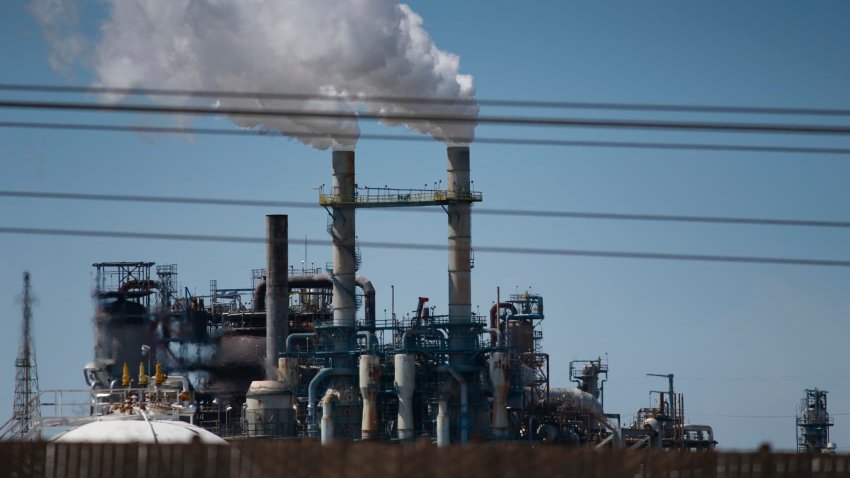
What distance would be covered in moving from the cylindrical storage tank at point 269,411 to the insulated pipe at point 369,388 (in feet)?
12.2

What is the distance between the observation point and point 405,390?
237ft

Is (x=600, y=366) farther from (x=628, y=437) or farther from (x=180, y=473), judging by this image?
(x=180, y=473)

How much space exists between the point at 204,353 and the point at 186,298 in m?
3.26

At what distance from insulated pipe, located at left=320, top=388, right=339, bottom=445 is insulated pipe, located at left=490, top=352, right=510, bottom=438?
26.2 ft

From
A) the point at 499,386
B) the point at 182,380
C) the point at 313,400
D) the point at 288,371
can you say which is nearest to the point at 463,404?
the point at 499,386

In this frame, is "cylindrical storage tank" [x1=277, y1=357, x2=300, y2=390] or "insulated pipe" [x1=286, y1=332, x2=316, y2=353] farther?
"insulated pipe" [x1=286, y1=332, x2=316, y2=353]

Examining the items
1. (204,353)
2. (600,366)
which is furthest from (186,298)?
(600,366)

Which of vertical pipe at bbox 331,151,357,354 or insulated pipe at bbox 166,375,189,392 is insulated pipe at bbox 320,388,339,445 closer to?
vertical pipe at bbox 331,151,357,354

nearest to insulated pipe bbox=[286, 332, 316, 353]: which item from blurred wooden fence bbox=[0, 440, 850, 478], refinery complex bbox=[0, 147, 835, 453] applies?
refinery complex bbox=[0, 147, 835, 453]

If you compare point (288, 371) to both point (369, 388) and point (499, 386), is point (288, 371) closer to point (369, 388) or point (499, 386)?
point (369, 388)

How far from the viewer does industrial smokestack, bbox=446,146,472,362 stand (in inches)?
2896

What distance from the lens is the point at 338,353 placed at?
7481 cm

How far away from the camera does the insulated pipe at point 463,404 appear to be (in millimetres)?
71562

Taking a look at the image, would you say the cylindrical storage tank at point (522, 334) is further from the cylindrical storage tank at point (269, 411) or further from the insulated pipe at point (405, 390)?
the cylindrical storage tank at point (269, 411)
